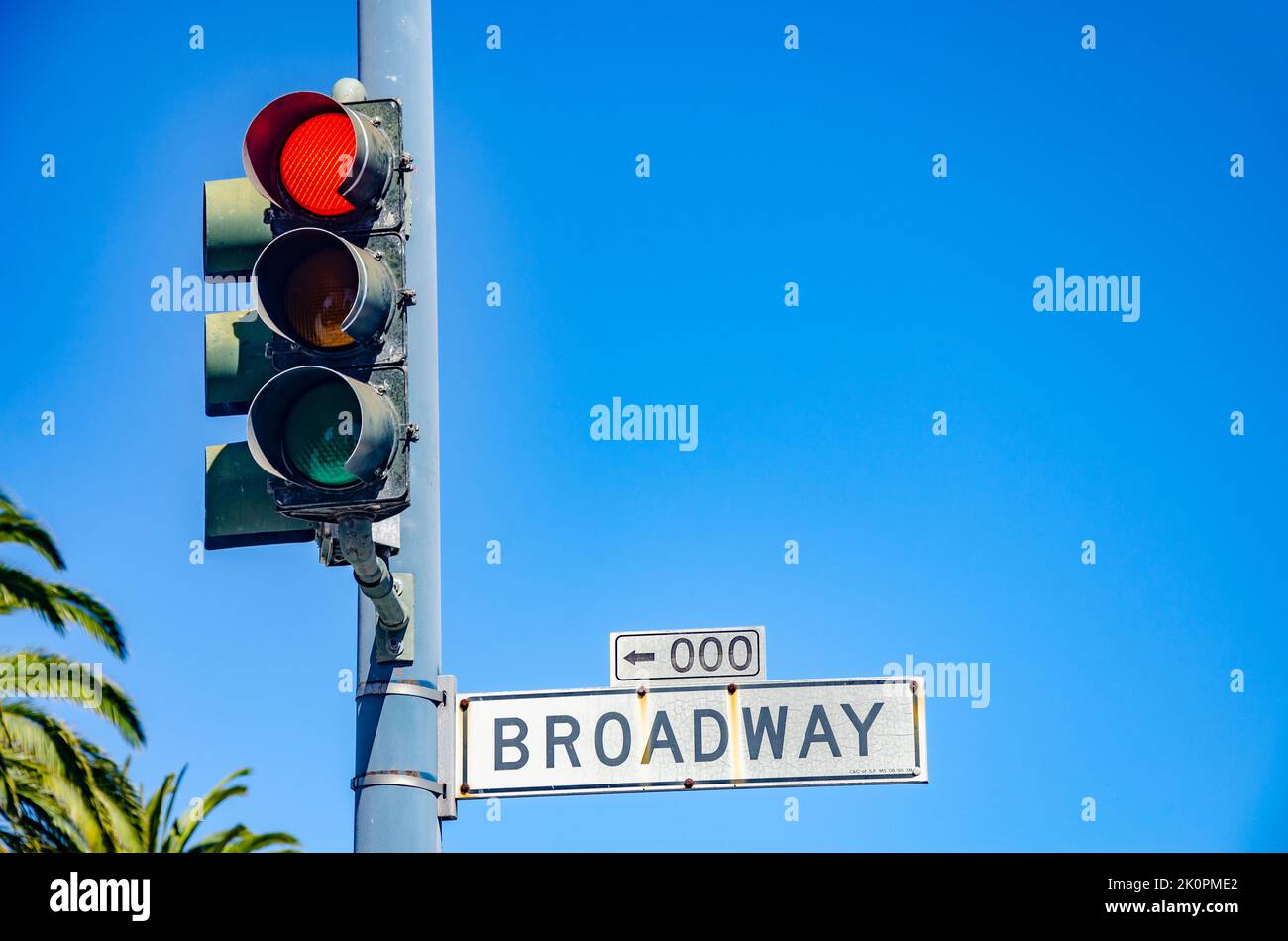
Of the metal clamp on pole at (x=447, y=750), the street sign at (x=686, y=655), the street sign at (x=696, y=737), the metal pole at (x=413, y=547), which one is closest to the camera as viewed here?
the metal pole at (x=413, y=547)

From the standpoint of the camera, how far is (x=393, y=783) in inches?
209

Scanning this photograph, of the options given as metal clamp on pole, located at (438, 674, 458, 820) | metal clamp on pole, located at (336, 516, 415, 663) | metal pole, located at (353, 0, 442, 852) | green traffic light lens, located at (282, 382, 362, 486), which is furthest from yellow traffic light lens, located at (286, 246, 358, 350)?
metal clamp on pole, located at (438, 674, 458, 820)

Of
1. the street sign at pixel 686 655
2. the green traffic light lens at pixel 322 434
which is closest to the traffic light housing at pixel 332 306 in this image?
the green traffic light lens at pixel 322 434

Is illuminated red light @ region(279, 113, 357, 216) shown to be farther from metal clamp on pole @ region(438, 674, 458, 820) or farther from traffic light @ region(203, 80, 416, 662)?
metal clamp on pole @ region(438, 674, 458, 820)

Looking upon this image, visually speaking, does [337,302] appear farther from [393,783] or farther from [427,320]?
[393,783]

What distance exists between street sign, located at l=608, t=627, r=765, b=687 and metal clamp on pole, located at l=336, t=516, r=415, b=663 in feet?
5.12

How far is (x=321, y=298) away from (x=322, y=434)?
Result: 1.29 ft

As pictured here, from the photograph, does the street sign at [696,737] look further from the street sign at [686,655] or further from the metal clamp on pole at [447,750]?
the street sign at [686,655]

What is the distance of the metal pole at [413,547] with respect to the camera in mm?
5301

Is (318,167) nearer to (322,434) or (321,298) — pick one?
(321,298)

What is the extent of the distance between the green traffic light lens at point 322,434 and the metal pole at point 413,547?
2.38ft
